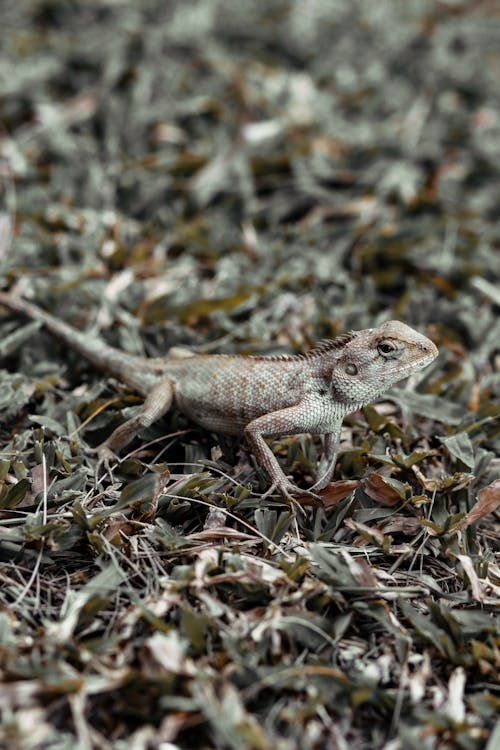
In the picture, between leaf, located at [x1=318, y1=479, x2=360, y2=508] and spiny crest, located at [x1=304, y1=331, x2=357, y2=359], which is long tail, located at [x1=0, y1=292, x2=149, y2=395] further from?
leaf, located at [x1=318, y1=479, x2=360, y2=508]

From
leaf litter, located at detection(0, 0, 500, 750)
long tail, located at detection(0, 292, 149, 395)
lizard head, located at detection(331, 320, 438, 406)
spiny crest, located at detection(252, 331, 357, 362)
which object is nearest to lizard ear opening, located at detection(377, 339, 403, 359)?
lizard head, located at detection(331, 320, 438, 406)

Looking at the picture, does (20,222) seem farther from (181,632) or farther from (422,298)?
(181,632)

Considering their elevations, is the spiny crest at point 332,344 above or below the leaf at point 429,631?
above

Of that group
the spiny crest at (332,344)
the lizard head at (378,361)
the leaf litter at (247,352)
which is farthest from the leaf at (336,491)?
the spiny crest at (332,344)

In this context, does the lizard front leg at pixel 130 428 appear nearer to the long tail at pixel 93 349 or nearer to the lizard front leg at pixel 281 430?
the long tail at pixel 93 349

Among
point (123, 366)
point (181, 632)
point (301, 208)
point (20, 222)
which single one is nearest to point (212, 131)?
point (301, 208)

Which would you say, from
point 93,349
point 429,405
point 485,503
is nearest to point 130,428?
point 93,349
